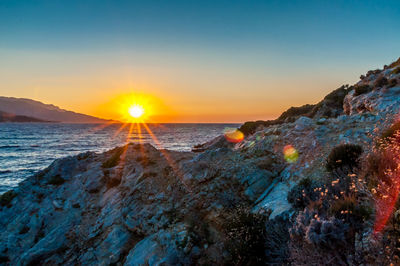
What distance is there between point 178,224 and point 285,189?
4.38m

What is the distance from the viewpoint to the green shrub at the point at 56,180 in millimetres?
15516

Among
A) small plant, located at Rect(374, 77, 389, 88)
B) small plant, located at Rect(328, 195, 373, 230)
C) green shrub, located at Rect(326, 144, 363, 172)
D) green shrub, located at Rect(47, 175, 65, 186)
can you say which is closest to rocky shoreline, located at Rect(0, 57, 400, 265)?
green shrub, located at Rect(47, 175, 65, 186)

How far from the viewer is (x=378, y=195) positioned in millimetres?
5480

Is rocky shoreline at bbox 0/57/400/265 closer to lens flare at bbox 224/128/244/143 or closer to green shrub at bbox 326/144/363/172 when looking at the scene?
green shrub at bbox 326/144/363/172

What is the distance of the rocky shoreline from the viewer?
24.4 ft

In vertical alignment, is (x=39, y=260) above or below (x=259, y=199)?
below

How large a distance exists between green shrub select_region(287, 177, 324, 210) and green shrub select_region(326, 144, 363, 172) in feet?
4.23

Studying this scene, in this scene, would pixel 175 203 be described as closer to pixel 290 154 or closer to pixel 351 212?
pixel 290 154

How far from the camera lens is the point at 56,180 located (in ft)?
51.6

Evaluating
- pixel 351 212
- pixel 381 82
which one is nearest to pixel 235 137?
pixel 381 82

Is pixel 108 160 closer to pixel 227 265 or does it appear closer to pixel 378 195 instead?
pixel 227 265

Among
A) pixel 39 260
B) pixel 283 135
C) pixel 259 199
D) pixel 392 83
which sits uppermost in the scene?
pixel 392 83

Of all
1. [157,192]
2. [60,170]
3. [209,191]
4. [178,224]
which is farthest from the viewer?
[60,170]

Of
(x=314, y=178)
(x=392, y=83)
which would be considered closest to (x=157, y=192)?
(x=314, y=178)
